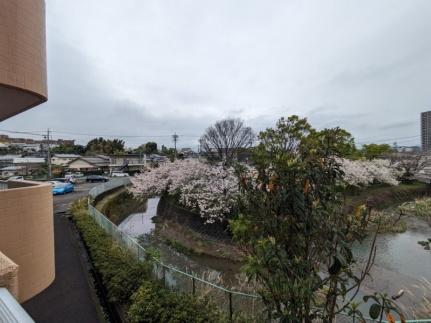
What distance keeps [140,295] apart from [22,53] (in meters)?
5.33

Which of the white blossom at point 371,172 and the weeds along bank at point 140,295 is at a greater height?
the white blossom at point 371,172

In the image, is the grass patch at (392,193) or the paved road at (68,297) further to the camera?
the grass patch at (392,193)

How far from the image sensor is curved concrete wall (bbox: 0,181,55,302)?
19.5 feet

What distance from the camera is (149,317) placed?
185 inches

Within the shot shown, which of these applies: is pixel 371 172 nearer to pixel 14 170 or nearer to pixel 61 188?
pixel 61 188

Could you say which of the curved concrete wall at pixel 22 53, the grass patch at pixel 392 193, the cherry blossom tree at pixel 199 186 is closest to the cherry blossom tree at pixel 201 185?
the cherry blossom tree at pixel 199 186

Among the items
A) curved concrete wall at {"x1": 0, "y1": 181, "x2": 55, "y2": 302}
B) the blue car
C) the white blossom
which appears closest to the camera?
curved concrete wall at {"x1": 0, "y1": 181, "x2": 55, "y2": 302}

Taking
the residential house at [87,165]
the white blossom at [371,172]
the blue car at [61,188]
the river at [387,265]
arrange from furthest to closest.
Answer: the residential house at [87,165]
the white blossom at [371,172]
the blue car at [61,188]
the river at [387,265]

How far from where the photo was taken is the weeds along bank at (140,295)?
4525mm

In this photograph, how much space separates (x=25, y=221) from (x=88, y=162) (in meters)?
46.4

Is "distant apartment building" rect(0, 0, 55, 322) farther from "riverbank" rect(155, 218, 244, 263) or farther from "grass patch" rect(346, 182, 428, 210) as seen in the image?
"grass patch" rect(346, 182, 428, 210)

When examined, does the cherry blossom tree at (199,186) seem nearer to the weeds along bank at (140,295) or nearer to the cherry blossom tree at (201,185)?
the cherry blossom tree at (201,185)

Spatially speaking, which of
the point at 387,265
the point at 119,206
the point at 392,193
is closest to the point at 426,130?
the point at 392,193

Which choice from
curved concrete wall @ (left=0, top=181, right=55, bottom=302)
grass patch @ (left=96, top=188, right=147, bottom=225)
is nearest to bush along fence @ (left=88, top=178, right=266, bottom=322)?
curved concrete wall @ (left=0, top=181, right=55, bottom=302)
